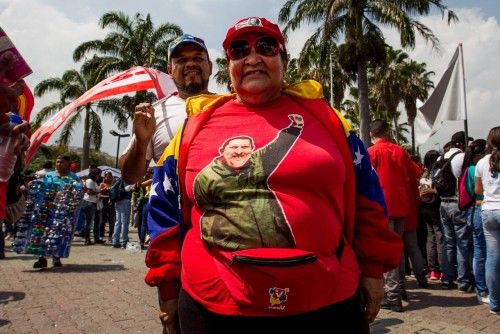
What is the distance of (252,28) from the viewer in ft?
6.29

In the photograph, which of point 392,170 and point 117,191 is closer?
point 392,170

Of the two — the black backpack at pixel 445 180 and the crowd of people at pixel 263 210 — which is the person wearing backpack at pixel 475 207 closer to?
the black backpack at pixel 445 180

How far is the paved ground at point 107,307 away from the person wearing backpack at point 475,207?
0.29 metres

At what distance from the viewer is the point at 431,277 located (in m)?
7.02

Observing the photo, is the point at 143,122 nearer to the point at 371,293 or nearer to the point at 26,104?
the point at 371,293

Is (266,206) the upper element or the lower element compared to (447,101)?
lower

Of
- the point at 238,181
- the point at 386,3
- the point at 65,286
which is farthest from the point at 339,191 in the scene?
the point at 386,3

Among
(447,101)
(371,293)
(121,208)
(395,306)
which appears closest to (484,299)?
(395,306)

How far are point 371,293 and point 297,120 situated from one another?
81cm

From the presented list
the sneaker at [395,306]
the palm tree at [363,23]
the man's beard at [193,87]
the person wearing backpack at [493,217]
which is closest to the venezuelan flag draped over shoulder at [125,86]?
the man's beard at [193,87]

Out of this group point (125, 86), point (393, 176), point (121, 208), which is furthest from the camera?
point (121, 208)

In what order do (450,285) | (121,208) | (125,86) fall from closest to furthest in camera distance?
(125,86), (450,285), (121,208)

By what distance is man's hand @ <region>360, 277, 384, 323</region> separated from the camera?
1893 mm

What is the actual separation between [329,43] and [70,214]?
1600 cm
